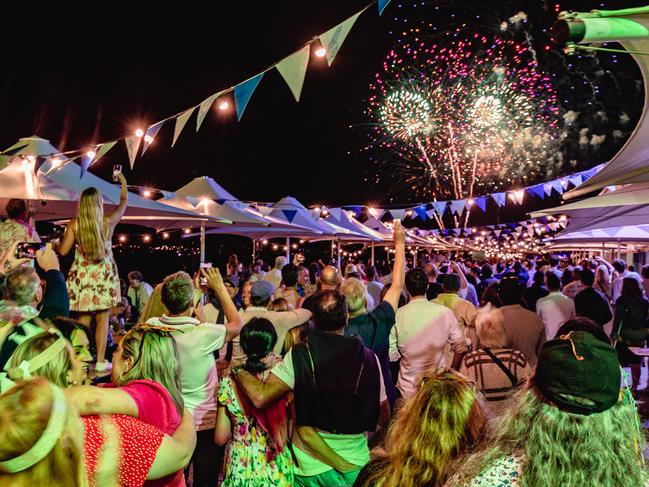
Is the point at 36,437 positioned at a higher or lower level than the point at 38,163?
lower

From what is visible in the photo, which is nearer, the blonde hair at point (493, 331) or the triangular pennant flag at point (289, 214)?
the blonde hair at point (493, 331)

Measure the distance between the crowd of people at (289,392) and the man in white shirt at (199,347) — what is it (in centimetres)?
1

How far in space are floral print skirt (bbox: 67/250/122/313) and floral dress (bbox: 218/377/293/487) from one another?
210 centimetres

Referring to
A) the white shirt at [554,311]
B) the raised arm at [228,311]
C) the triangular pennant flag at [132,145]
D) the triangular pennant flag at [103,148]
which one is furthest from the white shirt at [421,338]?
the triangular pennant flag at [132,145]

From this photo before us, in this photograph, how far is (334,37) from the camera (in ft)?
18.0

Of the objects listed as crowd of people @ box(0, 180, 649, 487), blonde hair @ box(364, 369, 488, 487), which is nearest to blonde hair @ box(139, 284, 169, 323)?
crowd of people @ box(0, 180, 649, 487)

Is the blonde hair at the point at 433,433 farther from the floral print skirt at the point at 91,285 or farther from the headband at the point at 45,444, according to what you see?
the floral print skirt at the point at 91,285

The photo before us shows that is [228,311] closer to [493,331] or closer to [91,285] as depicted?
[91,285]

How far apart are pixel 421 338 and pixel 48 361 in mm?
3189

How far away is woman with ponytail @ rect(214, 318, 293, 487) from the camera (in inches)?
114

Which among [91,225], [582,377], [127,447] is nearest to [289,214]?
[91,225]

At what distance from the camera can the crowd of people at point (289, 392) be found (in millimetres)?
1527

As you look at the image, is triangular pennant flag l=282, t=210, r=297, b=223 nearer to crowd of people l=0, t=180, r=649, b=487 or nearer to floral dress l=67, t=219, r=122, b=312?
crowd of people l=0, t=180, r=649, b=487

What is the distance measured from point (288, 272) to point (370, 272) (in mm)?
2722
